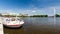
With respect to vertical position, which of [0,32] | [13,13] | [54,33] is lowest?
[54,33]

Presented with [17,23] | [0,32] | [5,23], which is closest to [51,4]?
[17,23]

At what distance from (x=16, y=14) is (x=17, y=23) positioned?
2828 mm

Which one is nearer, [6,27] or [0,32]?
[0,32]

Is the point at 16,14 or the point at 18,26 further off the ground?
the point at 16,14

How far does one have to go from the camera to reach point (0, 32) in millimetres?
4254

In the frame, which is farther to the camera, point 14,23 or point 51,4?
point 51,4

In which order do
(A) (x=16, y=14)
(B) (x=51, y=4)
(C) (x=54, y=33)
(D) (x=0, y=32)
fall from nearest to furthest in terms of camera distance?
1. (D) (x=0, y=32)
2. (C) (x=54, y=33)
3. (B) (x=51, y=4)
4. (A) (x=16, y=14)

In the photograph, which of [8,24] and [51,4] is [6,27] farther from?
[51,4]

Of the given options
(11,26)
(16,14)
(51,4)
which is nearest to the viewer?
(11,26)

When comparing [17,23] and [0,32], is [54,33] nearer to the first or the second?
[17,23]

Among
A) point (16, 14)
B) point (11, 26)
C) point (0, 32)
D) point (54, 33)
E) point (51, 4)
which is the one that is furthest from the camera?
point (16, 14)

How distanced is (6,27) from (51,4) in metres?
3.91

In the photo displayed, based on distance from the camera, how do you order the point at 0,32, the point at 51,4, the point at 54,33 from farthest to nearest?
1. the point at 51,4
2. the point at 54,33
3. the point at 0,32

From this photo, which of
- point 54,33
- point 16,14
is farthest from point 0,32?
point 16,14
